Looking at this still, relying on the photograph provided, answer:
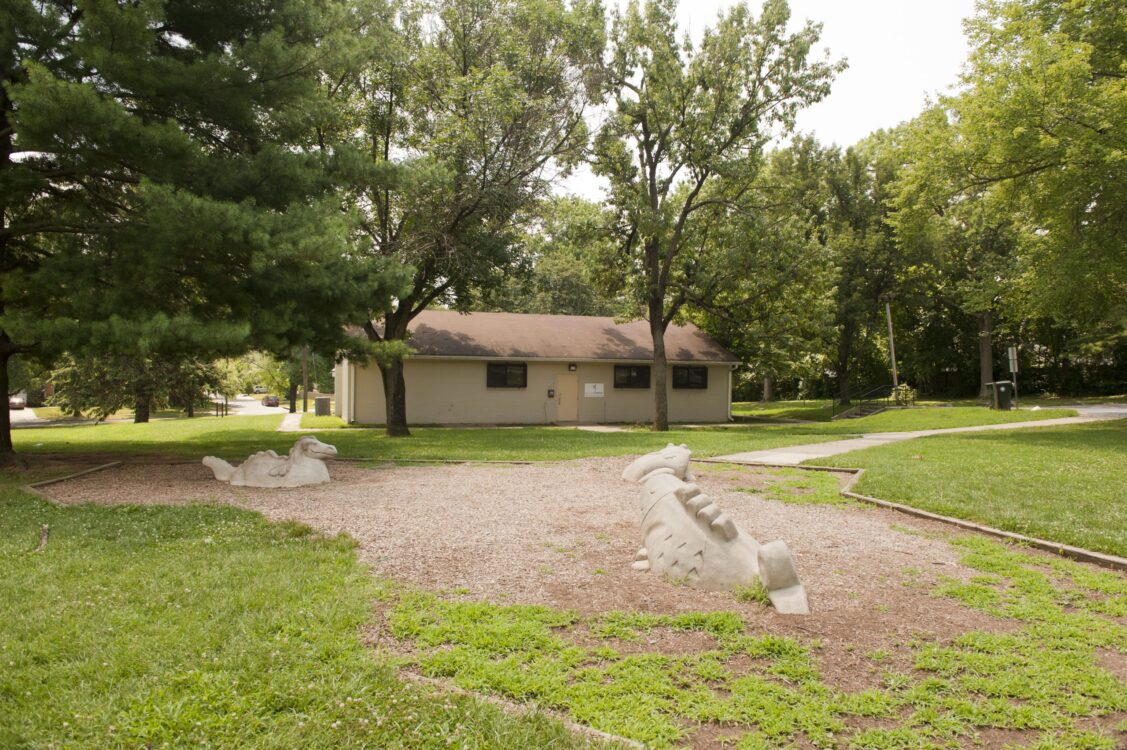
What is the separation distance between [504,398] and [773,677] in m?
21.0

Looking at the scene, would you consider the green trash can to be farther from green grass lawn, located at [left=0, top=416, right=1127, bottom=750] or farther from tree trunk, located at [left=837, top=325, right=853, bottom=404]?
green grass lawn, located at [left=0, top=416, right=1127, bottom=750]

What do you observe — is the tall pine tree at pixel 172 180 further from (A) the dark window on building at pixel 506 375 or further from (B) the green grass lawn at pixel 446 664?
(A) the dark window on building at pixel 506 375

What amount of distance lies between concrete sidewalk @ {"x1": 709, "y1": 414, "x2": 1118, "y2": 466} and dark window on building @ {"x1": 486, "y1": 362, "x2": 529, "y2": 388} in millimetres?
11712

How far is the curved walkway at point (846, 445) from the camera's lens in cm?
1238

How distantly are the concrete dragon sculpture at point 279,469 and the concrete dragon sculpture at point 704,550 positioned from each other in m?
6.04

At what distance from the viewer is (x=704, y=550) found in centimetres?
496

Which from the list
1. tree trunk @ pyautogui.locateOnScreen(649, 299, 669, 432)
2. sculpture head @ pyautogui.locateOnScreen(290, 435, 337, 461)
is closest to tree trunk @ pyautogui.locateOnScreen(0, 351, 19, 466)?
sculpture head @ pyautogui.locateOnScreen(290, 435, 337, 461)

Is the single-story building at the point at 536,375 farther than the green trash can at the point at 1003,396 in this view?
Yes

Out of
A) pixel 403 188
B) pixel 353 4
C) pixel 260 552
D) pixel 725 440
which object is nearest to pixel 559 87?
pixel 353 4

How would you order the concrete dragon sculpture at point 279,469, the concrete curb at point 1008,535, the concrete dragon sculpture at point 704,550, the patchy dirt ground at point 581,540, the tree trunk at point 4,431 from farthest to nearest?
the tree trunk at point 4,431 < the concrete dragon sculpture at point 279,469 < the concrete curb at point 1008,535 < the concrete dragon sculpture at point 704,550 < the patchy dirt ground at point 581,540

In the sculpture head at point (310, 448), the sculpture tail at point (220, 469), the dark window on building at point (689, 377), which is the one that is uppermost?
the dark window on building at point (689, 377)

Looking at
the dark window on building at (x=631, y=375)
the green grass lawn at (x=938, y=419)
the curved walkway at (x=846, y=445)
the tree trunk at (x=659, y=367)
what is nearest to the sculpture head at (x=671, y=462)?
the curved walkway at (x=846, y=445)

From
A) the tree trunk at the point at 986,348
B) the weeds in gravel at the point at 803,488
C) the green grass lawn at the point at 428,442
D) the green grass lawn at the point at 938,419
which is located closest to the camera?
the weeds in gravel at the point at 803,488

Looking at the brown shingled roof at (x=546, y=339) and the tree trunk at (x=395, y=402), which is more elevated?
the brown shingled roof at (x=546, y=339)
